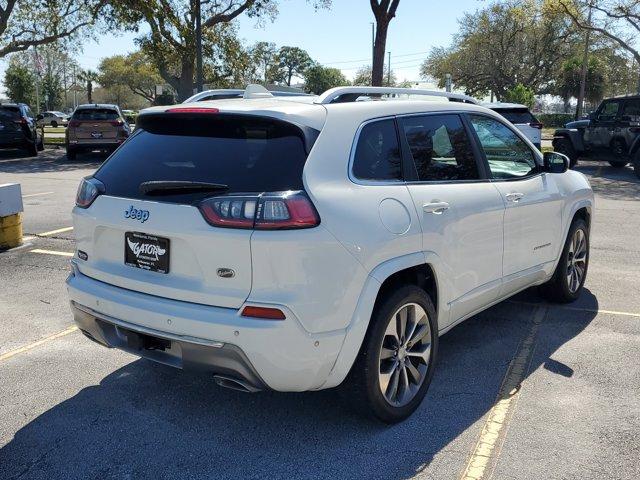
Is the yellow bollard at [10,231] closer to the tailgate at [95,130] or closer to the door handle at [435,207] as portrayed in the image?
the door handle at [435,207]

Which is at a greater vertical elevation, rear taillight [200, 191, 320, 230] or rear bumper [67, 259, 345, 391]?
rear taillight [200, 191, 320, 230]

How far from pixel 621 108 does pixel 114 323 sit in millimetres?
16442

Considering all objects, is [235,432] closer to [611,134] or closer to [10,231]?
[10,231]

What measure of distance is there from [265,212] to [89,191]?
1.24 m

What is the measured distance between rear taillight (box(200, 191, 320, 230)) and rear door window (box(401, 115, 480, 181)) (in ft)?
3.27

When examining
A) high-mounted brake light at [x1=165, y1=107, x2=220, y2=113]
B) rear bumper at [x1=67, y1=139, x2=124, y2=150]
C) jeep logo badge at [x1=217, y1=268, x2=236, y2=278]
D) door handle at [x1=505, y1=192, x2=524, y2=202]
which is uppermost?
high-mounted brake light at [x1=165, y1=107, x2=220, y2=113]

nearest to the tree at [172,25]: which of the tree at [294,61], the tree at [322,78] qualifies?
the tree at [322,78]

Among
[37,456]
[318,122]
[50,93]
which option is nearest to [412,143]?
[318,122]

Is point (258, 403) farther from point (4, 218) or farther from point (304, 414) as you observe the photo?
point (4, 218)

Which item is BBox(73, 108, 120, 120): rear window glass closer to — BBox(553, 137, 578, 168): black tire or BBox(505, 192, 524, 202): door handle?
BBox(553, 137, 578, 168): black tire

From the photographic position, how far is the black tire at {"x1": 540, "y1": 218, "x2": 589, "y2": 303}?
211 inches

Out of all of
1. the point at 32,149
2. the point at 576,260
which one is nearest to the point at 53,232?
the point at 576,260

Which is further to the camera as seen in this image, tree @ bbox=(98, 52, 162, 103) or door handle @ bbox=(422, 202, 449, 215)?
tree @ bbox=(98, 52, 162, 103)

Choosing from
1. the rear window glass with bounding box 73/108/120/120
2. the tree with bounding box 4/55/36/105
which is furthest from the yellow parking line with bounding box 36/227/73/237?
the tree with bounding box 4/55/36/105
